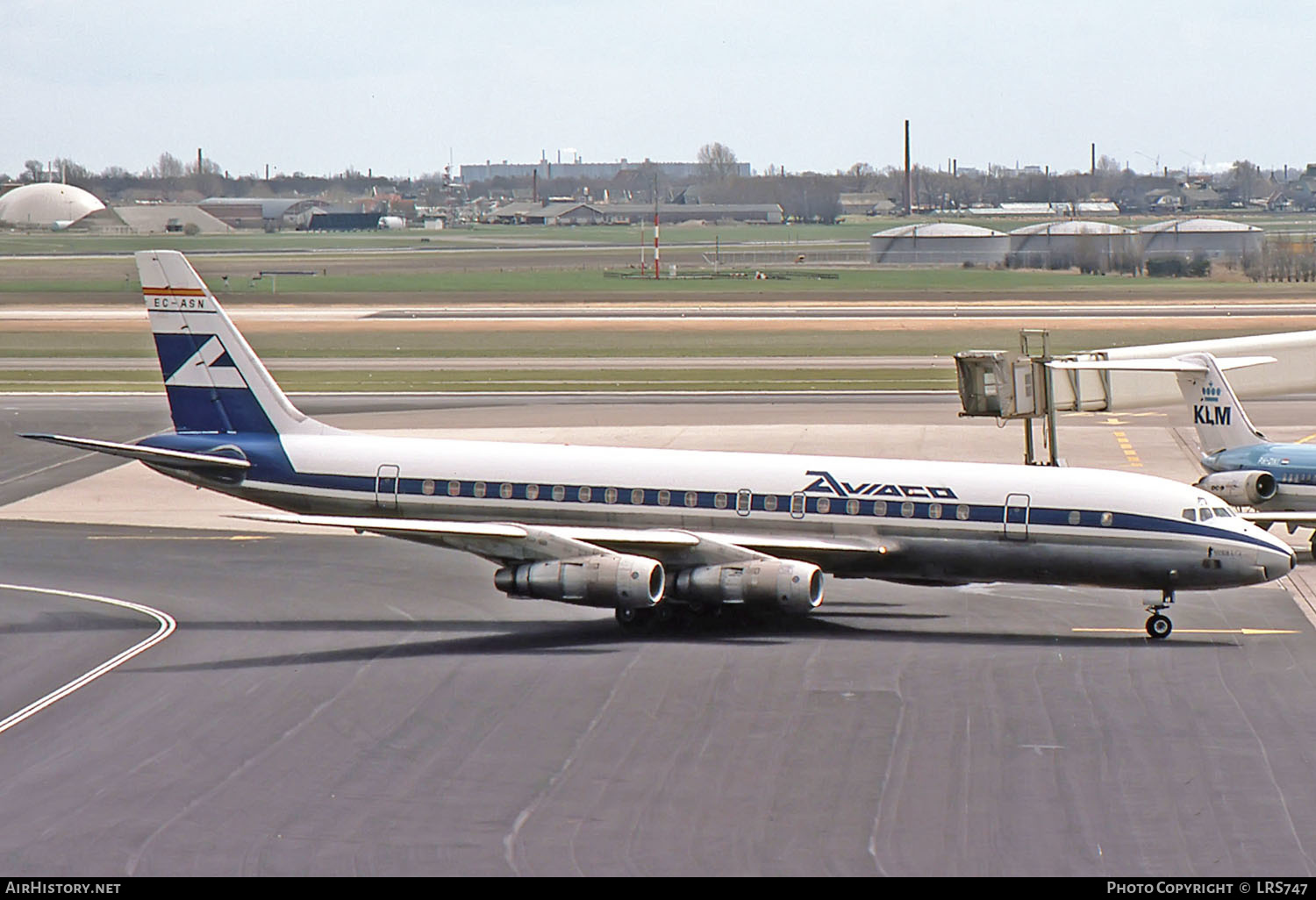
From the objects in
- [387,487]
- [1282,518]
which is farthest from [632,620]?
[1282,518]

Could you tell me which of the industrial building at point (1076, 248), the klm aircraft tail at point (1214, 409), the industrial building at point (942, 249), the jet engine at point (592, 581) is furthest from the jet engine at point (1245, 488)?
the industrial building at point (942, 249)

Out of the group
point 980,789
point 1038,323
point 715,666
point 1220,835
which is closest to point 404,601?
point 715,666

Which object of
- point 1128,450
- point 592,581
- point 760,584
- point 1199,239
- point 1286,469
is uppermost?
point 1199,239

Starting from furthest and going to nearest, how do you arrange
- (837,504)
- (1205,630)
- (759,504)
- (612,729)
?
1. (759,504)
2. (837,504)
3. (1205,630)
4. (612,729)

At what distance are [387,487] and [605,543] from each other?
5.96 meters

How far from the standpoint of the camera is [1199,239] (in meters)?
194

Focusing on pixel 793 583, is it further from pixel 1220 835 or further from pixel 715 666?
pixel 1220 835

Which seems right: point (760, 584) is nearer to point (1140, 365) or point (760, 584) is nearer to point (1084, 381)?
point (1140, 365)

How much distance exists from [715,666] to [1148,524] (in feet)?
29.5

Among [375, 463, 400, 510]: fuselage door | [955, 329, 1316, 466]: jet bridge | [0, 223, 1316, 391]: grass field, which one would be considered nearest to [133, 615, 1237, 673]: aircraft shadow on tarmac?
[375, 463, 400, 510]: fuselage door

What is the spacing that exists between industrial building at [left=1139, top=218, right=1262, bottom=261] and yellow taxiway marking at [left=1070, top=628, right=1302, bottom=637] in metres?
165

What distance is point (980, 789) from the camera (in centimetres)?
2330

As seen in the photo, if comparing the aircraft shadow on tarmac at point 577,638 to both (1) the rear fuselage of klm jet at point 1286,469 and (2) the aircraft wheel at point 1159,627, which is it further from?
(1) the rear fuselage of klm jet at point 1286,469

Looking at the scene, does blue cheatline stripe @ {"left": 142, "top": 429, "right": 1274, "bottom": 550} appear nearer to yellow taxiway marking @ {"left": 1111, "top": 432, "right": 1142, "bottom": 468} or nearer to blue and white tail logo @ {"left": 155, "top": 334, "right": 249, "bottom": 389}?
blue and white tail logo @ {"left": 155, "top": 334, "right": 249, "bottom": 389}
